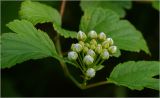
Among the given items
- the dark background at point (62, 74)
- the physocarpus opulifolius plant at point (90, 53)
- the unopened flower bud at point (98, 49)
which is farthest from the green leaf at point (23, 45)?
the dark background at point (62, 74)

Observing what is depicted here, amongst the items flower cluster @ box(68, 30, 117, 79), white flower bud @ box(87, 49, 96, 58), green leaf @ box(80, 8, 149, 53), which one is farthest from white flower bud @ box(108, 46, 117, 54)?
green leaf @ box(80, 8, 149, 53)

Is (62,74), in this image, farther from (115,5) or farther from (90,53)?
(90,53)

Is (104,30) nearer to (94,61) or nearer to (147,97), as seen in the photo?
(94,61)

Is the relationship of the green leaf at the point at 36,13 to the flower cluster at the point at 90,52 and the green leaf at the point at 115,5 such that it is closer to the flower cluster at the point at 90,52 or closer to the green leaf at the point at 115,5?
the flower cluster at the point at 90,52

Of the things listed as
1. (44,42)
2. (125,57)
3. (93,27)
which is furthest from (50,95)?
(44,42)

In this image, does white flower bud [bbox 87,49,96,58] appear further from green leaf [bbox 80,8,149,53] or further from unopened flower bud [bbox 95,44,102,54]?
green leaf [bbox 80,8,149,53]

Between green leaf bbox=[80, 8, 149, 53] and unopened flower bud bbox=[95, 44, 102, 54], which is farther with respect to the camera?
green leaf bbox=[80, 8, 149, 53]
